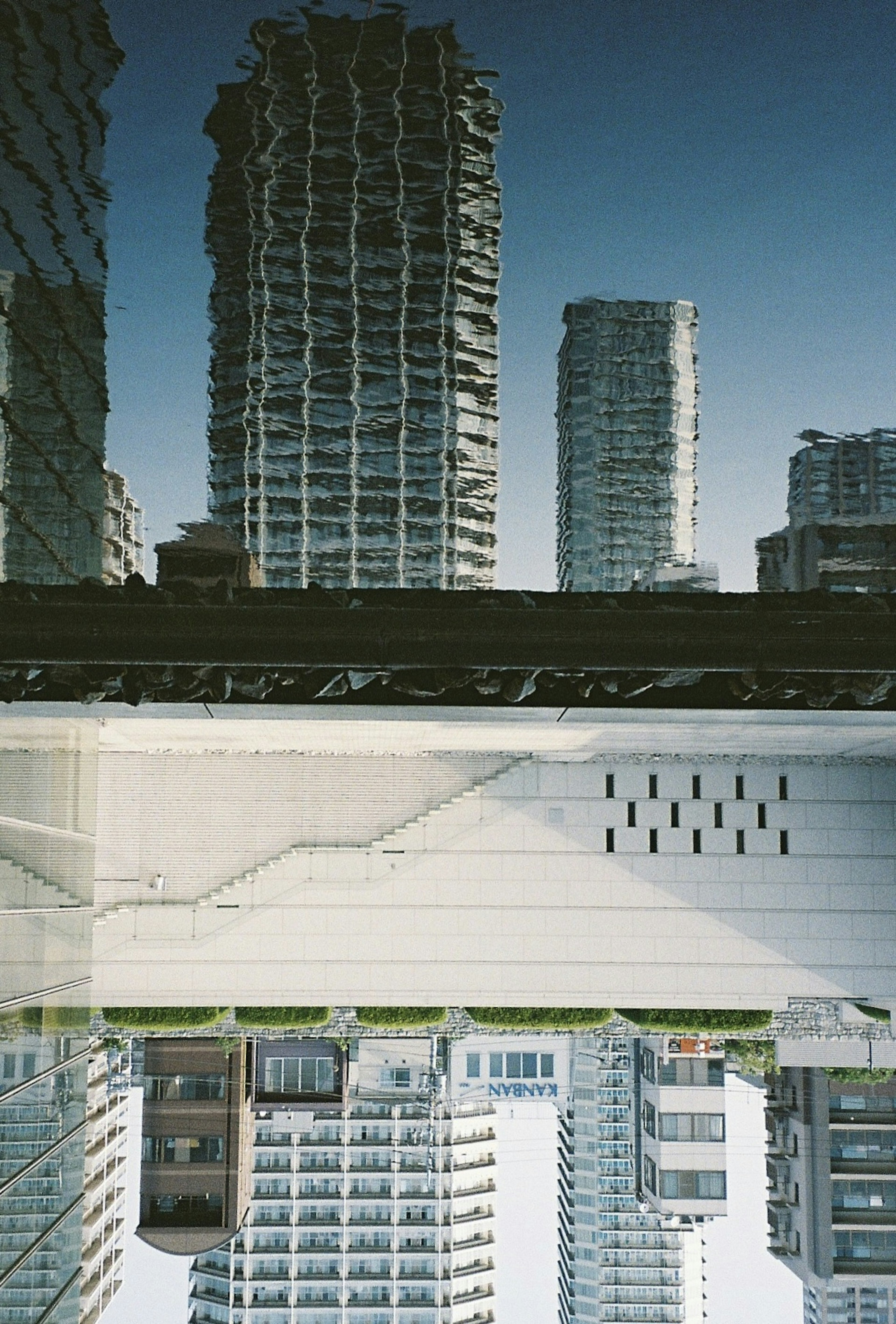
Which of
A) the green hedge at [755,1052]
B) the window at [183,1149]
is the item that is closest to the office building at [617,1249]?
the window at [183,1149]

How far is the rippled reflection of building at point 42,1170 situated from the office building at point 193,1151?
30.0ft

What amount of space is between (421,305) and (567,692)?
37.4 ft

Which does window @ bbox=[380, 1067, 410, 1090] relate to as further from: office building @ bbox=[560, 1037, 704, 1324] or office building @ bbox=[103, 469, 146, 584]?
office building @ bbox=[560, 1037, 704, 1324]

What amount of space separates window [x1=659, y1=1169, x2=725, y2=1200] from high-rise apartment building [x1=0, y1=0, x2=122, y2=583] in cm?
2326

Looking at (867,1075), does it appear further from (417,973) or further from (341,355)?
(341,355)

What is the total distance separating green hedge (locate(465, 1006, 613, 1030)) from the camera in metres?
20.1

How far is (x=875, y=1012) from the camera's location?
799 inches

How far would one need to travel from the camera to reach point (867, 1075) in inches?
896

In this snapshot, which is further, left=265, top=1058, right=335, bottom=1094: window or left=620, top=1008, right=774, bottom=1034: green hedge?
left=265, top=1058, right=335, bottom=1094: window

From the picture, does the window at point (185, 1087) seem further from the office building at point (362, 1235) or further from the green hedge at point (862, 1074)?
the office building at point (362, 1235)

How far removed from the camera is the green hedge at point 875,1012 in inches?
794

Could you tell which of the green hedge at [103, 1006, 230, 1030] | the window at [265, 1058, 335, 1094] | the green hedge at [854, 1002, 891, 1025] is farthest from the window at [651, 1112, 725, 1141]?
the green hedge at [103, 1006, 230, 1030]

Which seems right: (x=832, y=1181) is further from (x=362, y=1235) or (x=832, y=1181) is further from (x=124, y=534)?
(x=124, y=534)

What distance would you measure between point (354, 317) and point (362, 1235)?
101ft
